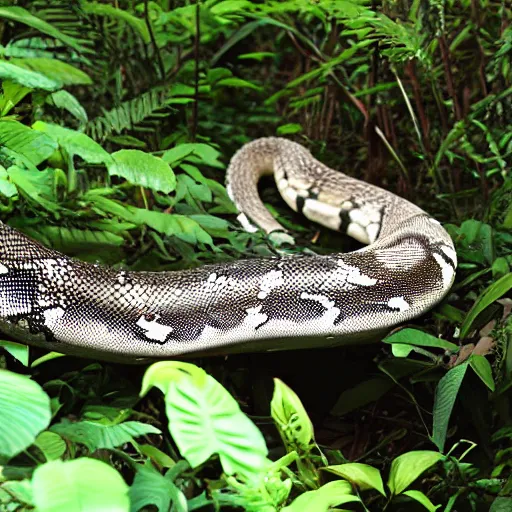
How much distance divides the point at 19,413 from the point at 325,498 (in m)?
0.91

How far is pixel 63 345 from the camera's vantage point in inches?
92.1

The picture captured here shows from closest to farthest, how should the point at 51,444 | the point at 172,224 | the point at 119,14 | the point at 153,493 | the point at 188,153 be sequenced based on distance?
the point at 153,493 < the point at 51,444 < the point at 172,224 < the point at 188,153 < the point at 119,14

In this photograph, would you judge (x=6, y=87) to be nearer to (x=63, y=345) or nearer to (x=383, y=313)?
(x=63, y=345)

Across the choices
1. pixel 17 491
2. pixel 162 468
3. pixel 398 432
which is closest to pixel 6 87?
pixel 162 468

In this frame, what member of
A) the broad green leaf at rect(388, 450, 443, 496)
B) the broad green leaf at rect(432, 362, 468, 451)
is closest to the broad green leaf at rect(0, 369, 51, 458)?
the broad green leaf at rect(388, 450, 443, 496)

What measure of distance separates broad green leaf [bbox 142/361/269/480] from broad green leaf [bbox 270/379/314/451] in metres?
0.53

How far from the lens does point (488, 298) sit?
2406 millimetres

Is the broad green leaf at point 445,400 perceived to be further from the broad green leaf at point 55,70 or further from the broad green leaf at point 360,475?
the broad green leaf at point 55,70

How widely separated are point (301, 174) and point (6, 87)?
1.82m

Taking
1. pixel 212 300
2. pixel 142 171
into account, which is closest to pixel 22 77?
pixel 142 171

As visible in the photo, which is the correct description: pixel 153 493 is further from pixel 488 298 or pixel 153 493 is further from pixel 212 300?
pixel 488 298

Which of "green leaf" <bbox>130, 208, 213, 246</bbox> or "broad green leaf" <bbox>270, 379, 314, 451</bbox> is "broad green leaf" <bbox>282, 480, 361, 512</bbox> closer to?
"broad green leaf" <bbox>270, 379, 314, 451</bbox>

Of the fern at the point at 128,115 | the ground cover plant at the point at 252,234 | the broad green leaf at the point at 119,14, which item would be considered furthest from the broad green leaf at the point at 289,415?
the broad green leaf at the point at 119,14

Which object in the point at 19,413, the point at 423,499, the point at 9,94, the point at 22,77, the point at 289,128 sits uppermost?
the point at 22,77
